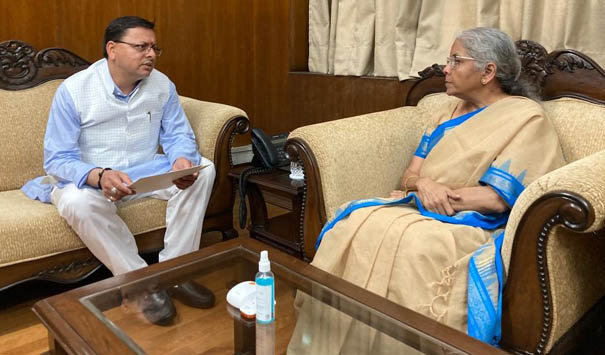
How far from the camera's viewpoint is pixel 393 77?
3.01 metres

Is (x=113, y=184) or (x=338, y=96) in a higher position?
(x=338, y=96)

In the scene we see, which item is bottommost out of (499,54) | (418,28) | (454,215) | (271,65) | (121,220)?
(121,220)

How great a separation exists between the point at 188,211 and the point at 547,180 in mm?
1400

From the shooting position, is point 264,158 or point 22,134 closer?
point 22,134

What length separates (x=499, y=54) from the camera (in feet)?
6.42

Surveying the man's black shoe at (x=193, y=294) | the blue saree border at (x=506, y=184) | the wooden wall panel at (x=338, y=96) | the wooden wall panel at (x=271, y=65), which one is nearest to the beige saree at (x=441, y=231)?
the blue saree border at (x=506, y=184)

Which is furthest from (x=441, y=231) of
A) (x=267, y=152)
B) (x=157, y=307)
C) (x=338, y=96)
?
(x=338, y=96)

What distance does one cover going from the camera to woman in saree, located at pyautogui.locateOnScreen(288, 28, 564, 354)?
4.81 ft

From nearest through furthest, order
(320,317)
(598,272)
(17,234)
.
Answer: (320,317), (598,272), (17,234)

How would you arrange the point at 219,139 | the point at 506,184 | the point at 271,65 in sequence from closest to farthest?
the point at 506,184 → the point at 219,139 → the point at 271,65

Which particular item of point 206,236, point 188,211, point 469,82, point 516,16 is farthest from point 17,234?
point 516,16

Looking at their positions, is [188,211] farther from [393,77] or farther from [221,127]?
[393,77]

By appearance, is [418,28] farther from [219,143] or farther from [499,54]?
[219,143]

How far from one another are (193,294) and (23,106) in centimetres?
148
